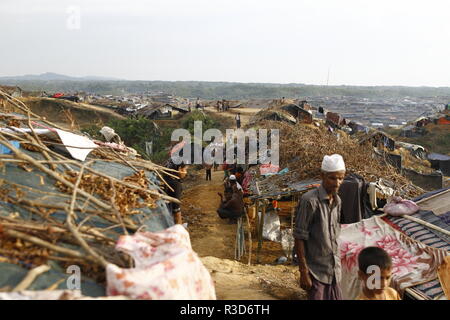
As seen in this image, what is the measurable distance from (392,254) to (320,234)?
151 cm

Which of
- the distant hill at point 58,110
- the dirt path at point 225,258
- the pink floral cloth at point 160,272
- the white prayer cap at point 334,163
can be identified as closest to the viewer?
the pink floral cloth at point 160,272

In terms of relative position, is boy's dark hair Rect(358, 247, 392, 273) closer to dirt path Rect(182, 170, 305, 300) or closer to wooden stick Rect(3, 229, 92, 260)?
dirt path Rect(182, 170, 305, 300)

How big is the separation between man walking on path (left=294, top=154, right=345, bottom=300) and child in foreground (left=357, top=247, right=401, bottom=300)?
1.40ft

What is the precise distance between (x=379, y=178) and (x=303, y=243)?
495 centimetres

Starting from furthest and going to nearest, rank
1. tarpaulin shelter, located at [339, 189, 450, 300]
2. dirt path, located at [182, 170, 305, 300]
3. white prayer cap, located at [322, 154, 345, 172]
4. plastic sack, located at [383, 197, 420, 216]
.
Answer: plastic sack, located at [383, 197, 420, 216]
dirt path, located at [182, 170, 305, 300]
tarpaulin shelter, located at [339, 189, 450, 300]
white prayer cap, located at [322, 154, 345, 172]

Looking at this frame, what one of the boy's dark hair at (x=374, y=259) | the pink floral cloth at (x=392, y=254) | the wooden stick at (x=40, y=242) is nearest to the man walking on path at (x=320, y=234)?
the boy's dark hair at (x=374, y=259)

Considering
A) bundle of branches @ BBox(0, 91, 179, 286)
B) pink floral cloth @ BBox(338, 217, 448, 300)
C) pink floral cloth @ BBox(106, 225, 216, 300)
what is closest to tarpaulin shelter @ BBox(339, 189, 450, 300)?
pink floral cloth @ BBox(338, 217, 448, 300)

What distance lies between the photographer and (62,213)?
2822 mm

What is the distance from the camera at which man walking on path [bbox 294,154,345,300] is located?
2.98 m

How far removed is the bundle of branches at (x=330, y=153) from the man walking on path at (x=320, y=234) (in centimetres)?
456

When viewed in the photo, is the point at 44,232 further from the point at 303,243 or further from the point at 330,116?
the point at 330,116

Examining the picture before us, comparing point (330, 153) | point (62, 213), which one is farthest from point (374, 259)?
point (330, 153)

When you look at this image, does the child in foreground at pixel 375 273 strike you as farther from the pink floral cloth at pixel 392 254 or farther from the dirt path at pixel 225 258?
the dirt path at pixel 225 258

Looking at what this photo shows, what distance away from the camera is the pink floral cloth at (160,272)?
198cm
